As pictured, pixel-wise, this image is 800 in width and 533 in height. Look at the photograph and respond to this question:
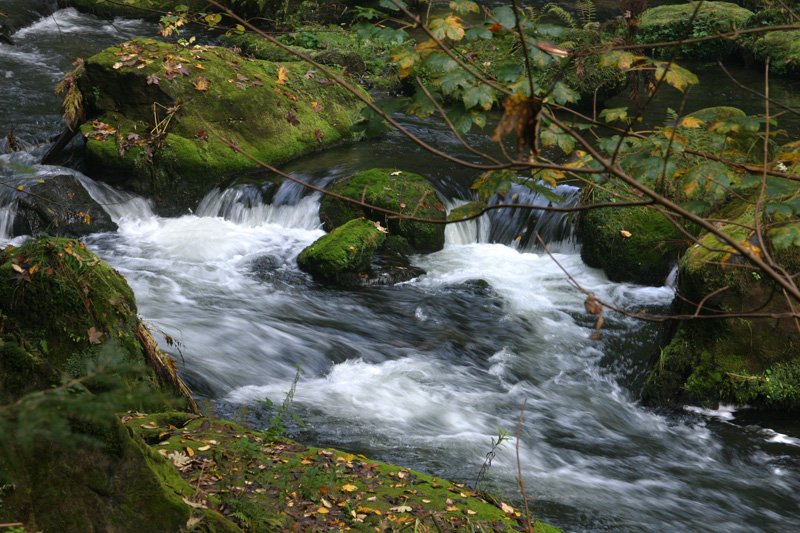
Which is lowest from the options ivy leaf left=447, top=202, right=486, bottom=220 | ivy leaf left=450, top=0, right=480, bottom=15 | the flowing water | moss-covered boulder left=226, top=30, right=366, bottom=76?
the flowing water

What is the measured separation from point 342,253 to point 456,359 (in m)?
2.12

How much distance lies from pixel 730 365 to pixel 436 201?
4490 millimetres

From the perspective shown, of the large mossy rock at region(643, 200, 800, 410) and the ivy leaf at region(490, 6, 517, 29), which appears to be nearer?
the ivy leaf at region(490, 6, 517, 29)

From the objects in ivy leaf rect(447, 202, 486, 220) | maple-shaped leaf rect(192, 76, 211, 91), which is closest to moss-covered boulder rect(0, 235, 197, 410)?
ivy leaf rect(447, 202, 486, 220)

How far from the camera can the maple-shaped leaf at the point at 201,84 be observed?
10297 mm

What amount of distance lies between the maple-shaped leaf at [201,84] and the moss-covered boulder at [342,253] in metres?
3.84

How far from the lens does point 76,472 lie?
7.78 feet

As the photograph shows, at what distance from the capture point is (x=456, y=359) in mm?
6672

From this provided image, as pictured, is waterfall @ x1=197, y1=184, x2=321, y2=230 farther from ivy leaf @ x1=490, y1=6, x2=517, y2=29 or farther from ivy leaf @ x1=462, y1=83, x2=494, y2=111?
ivy leaf @ x1=490, y1=6, x2=517, y2=29

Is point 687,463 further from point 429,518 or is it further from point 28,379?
point 28,379

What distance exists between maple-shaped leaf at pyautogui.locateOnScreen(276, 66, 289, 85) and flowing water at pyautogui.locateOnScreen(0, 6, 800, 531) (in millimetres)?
1965

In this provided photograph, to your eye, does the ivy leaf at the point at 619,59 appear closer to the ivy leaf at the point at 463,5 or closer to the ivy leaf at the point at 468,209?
the ivy leaf at the point at 463,5

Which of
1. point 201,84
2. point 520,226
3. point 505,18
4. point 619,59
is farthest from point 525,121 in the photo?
point 201,84

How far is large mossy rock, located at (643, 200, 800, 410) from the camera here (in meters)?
5.75
